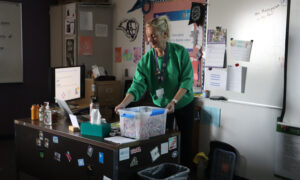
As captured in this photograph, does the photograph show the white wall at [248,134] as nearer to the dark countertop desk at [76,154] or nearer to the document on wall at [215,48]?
the document on wall at [215,48]

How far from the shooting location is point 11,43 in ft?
15.9

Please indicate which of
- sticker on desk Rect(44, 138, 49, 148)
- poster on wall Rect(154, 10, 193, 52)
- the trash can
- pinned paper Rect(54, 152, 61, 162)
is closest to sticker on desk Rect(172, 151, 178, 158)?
the trash can

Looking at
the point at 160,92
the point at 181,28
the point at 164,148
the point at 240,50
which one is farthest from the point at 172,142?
the point at 181,28

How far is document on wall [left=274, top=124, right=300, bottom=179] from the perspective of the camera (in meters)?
2.91

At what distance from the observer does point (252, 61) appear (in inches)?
129

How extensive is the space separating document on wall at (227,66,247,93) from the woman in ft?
2.84

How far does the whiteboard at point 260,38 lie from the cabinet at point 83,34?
1941mm

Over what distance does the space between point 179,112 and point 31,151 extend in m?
1.24

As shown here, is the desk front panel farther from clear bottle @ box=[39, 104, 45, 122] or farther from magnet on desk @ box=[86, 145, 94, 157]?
clear bottle @ box=[39, 104, 45, 122]

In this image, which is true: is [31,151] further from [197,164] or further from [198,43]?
[198,43]

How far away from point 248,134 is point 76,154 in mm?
1818

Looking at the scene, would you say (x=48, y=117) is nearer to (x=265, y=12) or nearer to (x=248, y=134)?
(x=248, y=134)

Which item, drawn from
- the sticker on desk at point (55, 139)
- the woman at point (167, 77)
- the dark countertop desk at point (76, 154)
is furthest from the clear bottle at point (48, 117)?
the woman at point (167, 77)

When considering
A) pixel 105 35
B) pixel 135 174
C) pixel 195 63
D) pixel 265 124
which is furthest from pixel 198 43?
pixel 135 174
